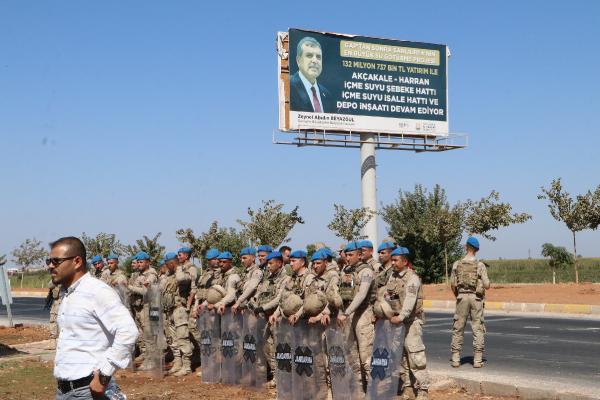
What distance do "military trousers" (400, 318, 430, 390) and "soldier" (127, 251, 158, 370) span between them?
15.9 ft

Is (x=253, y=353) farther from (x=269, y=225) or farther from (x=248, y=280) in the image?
(x=269, y=225)

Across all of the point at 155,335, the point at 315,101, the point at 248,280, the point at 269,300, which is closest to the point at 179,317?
the point at 155,335

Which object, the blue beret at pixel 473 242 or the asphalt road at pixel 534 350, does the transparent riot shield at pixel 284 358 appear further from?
the blue beret at pixel 473 242

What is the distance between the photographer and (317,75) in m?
33.0

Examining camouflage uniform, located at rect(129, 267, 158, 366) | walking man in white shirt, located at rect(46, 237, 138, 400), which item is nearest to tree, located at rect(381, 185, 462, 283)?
camouflage uniform, located at rect(129, 267, 158, 366)

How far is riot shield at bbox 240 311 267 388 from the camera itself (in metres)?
9.87

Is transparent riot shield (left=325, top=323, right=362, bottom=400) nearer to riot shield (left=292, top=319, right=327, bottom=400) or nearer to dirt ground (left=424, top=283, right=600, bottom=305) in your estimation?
riot shield (left=292, top=319, right=327, bottom=400)

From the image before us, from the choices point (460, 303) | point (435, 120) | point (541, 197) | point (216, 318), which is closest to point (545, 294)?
point (541, 197)

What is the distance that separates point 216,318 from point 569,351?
6068 mm

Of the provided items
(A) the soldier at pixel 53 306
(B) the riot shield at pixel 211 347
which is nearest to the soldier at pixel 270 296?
(B) the riot shield at pixel 211 347

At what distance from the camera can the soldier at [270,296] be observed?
955 centimetres

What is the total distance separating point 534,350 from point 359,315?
5.95 metres

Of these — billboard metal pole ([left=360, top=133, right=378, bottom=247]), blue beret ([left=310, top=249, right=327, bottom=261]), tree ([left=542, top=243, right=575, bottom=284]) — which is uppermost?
billboard metal pole ([left=360, top=133, right=378, bottom=247])

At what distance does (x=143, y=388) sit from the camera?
10633 millimetres
